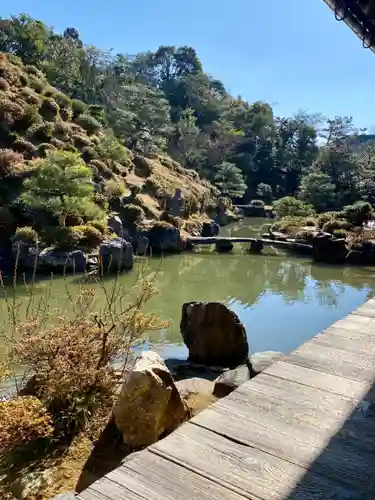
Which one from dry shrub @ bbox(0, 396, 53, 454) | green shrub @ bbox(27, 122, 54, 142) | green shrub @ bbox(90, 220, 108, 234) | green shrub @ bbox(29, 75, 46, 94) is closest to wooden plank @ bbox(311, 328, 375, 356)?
dry shrub @ bbox(0, 396, 53, 454)

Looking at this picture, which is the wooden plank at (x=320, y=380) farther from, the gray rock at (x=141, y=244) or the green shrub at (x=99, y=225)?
the gray rock at (x=141, y=244)

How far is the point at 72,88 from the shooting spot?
2459 cm

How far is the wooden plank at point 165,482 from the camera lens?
Answer: 104cm

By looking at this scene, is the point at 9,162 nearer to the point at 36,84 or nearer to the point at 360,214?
the point at 36,84

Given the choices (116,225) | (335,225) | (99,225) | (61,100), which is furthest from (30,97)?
(335,225)

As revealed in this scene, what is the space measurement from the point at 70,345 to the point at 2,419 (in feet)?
2.49

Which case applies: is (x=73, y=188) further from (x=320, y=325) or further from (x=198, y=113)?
(x=198, y=113)

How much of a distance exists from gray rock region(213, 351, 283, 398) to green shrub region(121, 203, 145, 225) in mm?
10516

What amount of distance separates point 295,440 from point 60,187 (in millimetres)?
10360

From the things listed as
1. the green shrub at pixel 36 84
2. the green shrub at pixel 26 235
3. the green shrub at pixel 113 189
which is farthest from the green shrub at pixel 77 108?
the green shrub at pixel 26 235

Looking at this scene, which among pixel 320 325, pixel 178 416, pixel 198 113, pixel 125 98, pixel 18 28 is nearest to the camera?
pixel 178 416

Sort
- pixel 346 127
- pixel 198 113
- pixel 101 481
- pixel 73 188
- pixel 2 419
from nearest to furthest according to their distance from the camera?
pixel 101 481, pixel 2 419, pixel 73 188, pixel 346 127, pixel 198 113

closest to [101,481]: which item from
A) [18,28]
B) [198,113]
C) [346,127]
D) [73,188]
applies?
[73,188]

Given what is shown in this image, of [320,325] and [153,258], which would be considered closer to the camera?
[320,325]
